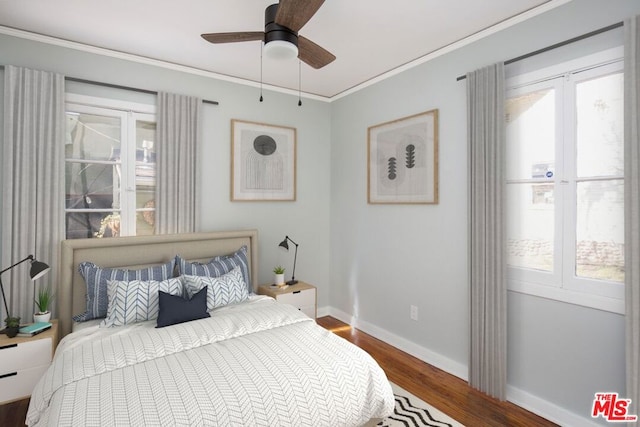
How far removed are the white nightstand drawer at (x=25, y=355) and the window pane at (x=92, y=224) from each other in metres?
0.89

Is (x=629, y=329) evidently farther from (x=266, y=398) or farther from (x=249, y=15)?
(x=249, y=15)

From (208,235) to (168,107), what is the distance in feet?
4.06

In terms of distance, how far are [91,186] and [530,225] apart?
3.47 m

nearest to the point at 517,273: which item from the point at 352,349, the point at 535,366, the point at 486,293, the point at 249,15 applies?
the point at 486,293

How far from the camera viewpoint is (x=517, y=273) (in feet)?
7.88

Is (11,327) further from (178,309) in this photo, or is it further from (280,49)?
(280,49)

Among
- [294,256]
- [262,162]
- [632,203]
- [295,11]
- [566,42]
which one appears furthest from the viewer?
[294,256]

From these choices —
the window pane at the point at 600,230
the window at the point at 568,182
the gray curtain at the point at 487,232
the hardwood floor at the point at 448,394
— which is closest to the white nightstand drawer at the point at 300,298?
the hardwood floor at the point at 448,394

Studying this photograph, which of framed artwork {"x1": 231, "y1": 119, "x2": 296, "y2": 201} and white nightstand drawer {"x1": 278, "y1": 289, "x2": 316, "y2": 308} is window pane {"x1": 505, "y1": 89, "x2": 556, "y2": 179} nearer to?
white nightstand drawer {"x1": 278, "y1": 289, "x2": 316, "y2": 308}

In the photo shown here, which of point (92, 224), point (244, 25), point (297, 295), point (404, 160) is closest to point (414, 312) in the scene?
point (297, 295)

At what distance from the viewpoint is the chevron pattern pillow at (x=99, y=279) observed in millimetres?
2455

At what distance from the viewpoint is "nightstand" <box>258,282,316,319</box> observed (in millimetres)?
3332

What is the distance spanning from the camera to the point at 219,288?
2.64 meters

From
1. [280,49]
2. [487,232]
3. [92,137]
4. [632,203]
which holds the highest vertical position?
[280,49]
